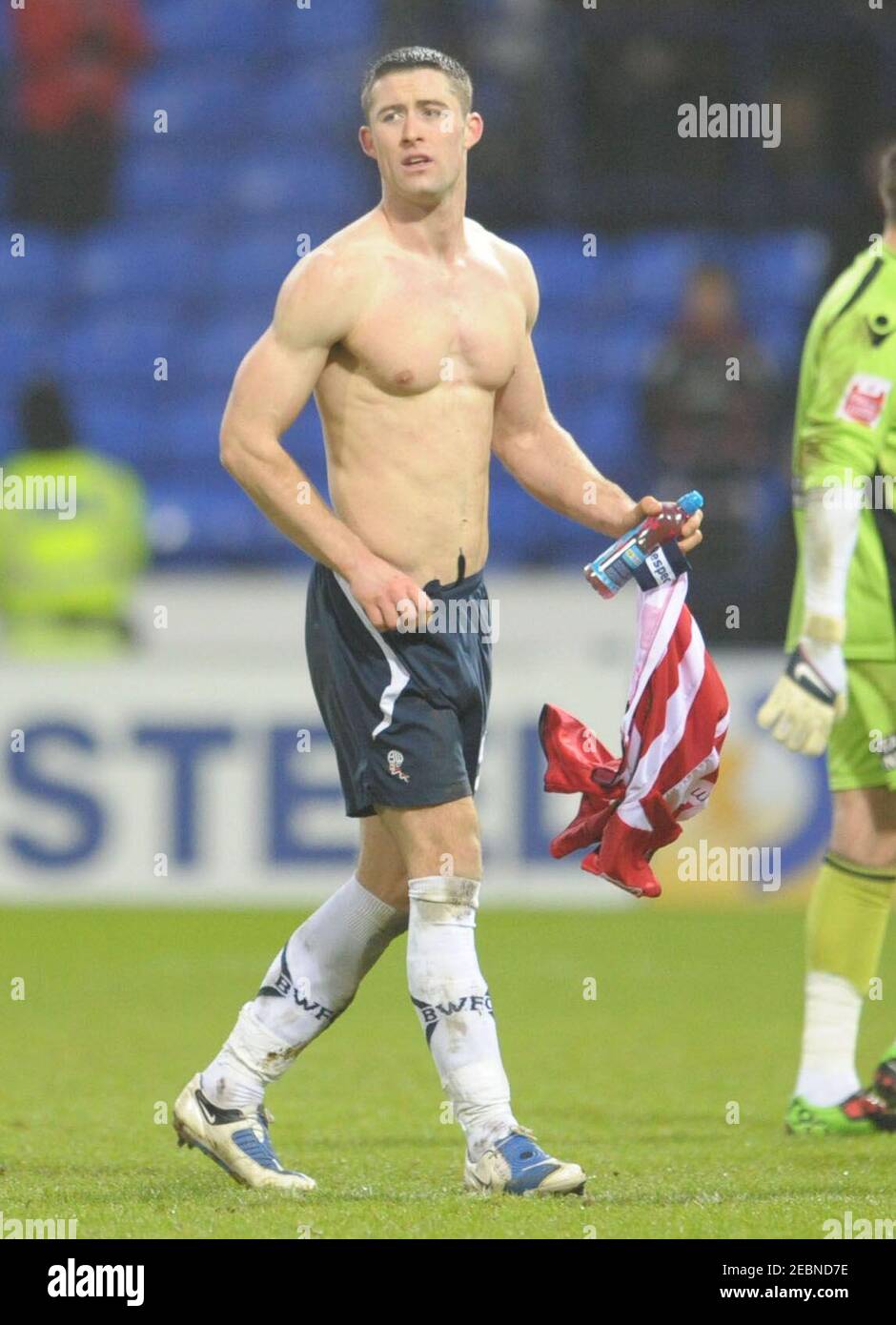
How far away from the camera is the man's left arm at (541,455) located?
5.24 m

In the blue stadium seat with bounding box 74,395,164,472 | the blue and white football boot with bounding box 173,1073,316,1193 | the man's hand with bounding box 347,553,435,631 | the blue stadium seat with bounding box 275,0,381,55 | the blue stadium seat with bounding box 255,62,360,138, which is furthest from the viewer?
the blue stadium seat with bounding box 275,0,381,55

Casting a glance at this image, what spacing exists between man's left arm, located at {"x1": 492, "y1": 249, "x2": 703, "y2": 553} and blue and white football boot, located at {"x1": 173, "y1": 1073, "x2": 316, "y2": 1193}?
4.82 ft

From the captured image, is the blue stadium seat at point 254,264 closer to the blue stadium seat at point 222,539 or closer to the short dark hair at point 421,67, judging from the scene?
the blue stadium seat at point 222,539

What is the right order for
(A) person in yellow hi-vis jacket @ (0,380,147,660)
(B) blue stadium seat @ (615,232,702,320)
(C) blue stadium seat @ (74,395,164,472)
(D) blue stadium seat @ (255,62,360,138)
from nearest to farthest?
(A) person in yellow hi-vis jacket @ (0,380,147,660) → (B) blue stadium seat @ (615,232,702,320) → (C) blue stadium seat @ (74,395,164,472) → (D) blue stadium seat @ (255,62,360,138)

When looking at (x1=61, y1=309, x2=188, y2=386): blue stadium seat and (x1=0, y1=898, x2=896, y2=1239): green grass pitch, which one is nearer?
(x1=0, y1=898, x2=896, y2=1239): green grass pitch

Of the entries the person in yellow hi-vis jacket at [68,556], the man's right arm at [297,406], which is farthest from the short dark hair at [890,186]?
the person in yellow hi-vis jacket at [68,556]

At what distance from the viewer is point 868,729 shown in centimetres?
611

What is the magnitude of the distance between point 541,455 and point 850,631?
1.23 m

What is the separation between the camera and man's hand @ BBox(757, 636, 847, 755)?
5523mm

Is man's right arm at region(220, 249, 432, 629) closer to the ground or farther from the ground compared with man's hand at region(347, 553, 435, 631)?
farther from the ground

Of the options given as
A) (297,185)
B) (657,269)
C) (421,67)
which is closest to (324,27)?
(297,185)

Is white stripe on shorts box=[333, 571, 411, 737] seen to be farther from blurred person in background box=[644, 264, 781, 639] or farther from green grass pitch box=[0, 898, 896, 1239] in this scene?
blurred person in background box=[644, 264, 781, 639]

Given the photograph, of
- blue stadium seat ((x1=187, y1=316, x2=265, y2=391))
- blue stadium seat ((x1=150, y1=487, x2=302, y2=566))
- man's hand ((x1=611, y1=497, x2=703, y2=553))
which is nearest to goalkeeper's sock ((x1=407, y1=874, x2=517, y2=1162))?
man's hand ((x1=611, y1=497, x2=703, y2=553))

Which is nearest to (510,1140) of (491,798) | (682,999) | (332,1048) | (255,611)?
(332,1048)
